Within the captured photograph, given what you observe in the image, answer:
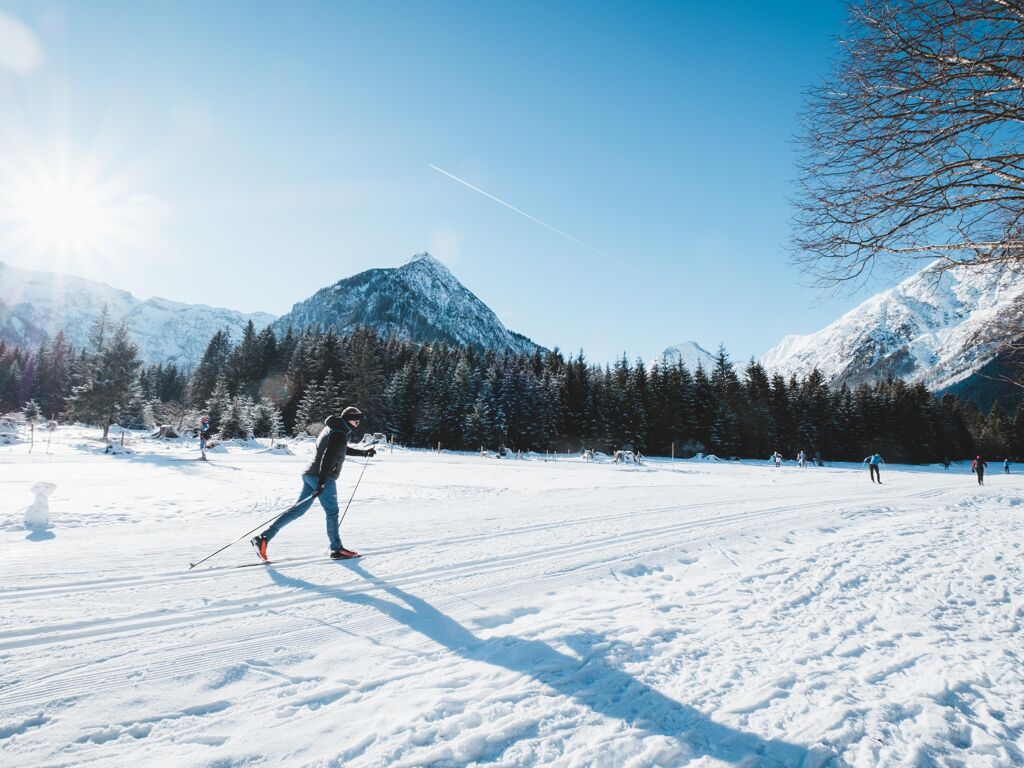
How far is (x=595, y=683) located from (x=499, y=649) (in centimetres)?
79

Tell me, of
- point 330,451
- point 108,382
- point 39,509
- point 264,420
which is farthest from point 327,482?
point 264,420

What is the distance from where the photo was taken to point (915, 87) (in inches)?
154

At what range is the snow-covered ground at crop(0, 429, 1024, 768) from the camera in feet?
8.15

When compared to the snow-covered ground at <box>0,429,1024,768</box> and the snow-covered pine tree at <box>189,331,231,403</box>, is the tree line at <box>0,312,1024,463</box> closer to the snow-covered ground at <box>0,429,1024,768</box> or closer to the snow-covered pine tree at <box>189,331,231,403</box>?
the snow-covered pine tree at <box>189,331,231,403</box>

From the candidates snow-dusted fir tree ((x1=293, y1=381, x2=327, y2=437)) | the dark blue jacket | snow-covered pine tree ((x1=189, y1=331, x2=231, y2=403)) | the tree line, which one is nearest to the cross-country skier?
the dark blue jacket

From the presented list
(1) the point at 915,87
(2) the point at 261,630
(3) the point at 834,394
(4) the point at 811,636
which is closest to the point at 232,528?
(2) the point at 261,630

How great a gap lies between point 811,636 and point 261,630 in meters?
4.73

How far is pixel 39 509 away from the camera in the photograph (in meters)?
6.62

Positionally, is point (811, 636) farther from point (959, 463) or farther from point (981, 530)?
point (959, 463)

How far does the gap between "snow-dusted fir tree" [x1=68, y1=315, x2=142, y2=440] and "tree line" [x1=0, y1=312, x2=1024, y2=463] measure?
24.1 feet

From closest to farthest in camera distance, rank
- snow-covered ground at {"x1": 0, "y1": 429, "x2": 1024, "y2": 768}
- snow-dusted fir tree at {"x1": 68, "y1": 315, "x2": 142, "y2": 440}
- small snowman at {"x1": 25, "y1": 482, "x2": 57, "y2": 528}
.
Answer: snow-covered ground at {"x1": 0, "y1": 429, "x2": 1024, "y2": 768}
small snowman at {"x1": 25, "y1": 482, "x2": 57, "y2": 528}
snow-dusted fir tree at {"x1": 68, "y1": 315, "x2": 142, "y2": 440}

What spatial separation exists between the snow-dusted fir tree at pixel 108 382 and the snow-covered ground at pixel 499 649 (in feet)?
108

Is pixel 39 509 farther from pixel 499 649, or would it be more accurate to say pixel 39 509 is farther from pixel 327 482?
pixel 499 649

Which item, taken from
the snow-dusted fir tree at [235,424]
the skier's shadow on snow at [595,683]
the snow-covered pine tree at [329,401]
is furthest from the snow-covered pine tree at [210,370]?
the skier's shadow on snow at [595,683]
